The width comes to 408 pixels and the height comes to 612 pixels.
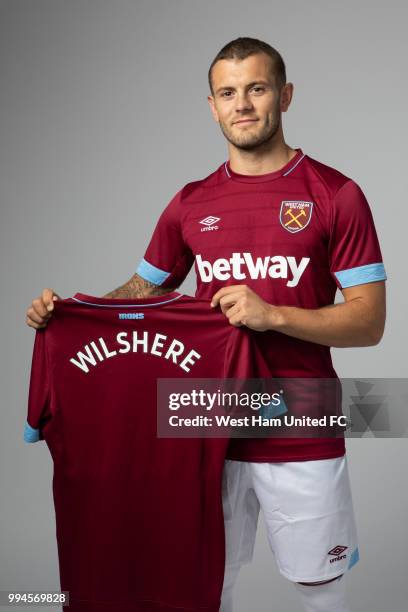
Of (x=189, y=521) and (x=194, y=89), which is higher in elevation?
(x=194, y=89)

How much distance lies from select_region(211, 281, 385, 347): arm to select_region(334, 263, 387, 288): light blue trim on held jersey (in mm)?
14

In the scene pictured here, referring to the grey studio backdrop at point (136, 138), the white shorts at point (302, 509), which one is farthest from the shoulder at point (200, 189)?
the grey studio backdrop at point (136, 138)

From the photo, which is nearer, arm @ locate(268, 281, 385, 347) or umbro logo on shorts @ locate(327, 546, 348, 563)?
arm @ locate(268, 281, 385, 347)

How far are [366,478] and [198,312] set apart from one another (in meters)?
2.20

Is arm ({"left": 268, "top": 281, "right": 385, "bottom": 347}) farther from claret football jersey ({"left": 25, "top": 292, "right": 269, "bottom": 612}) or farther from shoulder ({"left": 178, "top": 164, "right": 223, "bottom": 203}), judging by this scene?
shoulder ({"left": 178, "top": 164, "right": 223, "bottom": 203})

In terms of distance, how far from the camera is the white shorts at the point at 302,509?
2.49 m

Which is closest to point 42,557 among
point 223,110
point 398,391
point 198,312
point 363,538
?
point 363,538

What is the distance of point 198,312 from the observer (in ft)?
7.94

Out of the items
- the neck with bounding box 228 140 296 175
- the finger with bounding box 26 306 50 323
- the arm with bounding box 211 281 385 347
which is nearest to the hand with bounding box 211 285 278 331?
the arm with bounding box 211 281 385 347

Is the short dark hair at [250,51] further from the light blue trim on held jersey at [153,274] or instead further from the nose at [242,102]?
the light blue trim on held jersey at [153,274]

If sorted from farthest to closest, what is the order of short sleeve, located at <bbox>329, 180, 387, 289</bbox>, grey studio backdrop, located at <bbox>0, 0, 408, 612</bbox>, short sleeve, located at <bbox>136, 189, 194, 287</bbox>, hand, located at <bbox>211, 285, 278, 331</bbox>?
grey studio backdrop, located at <bbox>0, 0, 408, 612</bbox> < short sleeve, located at <bbox>136, 189, 194, 287</bbox> < short sleeve, located at <bbox>329, 180, 387, 289</bbox> < hand, located at <bbox>211, 285, 278, 331</bbox>

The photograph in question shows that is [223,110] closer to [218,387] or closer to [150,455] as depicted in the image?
[218,387]

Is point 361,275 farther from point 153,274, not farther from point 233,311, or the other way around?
point 153,274

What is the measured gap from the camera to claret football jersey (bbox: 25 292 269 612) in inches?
96.7
